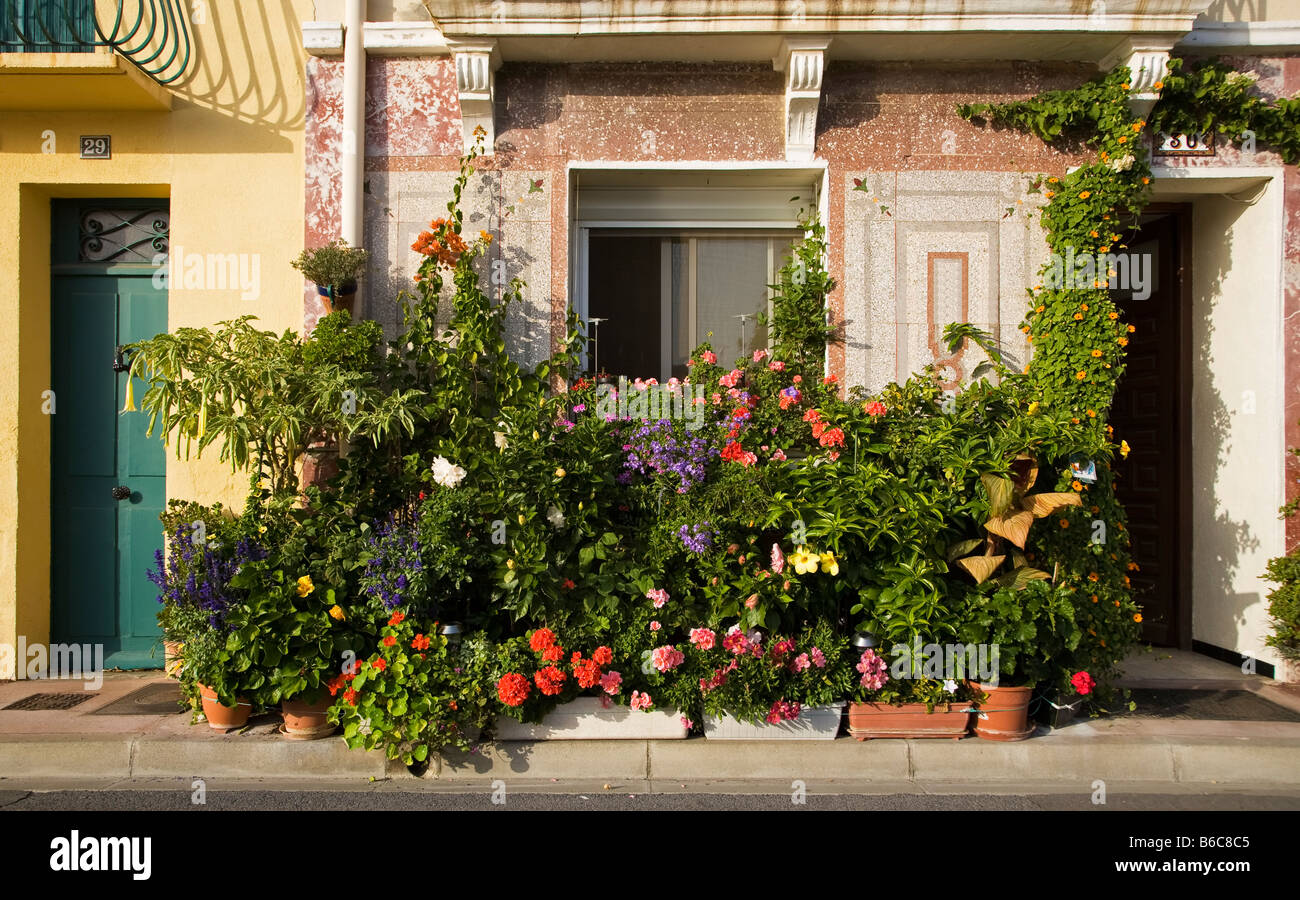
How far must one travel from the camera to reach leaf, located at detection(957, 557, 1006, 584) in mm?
5176

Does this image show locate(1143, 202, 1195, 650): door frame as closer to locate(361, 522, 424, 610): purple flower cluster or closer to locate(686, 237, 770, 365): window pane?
locate(686, 237, 770, 365): window pane

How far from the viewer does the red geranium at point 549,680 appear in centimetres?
479

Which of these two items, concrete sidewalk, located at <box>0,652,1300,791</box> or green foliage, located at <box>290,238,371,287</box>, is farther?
green foliage, located at <box>290,238,371,287</box>

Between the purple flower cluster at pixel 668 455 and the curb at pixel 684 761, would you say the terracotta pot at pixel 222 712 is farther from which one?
the purple flower cluster at pixel 668 455

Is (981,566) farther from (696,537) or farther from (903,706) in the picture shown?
(696,537)

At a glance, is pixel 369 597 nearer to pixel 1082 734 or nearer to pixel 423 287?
pixel 423 287

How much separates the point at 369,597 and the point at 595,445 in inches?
61.4

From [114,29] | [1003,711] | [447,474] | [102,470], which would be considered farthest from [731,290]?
[102,470]

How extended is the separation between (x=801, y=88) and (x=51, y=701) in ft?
21.2

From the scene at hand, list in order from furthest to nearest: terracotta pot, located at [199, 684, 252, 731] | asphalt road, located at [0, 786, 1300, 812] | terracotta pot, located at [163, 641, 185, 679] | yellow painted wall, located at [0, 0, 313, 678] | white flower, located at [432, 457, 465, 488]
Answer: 1. yellow painted wall, located at [0, 0, 313, 678]
2. terracotta pot, located at [163, 641, 185, 679]
3. white flower, located at [432, 457, 465, 488]
4. terracotta pot, located at [199, 684, 252, 731]
5. asphalt road, located at [0, 786, 1300, 812]

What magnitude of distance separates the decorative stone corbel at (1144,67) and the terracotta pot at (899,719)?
426 centimetres

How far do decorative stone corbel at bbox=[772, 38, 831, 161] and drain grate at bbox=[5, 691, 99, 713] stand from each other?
604 centimetres

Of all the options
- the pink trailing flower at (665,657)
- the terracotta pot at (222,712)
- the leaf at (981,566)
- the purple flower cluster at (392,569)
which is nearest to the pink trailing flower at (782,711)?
the pink trailing flower at (665,657)

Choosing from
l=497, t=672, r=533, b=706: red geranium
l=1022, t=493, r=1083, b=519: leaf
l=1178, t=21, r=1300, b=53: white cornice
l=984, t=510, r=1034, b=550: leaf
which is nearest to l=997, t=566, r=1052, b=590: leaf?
l=984, t=510, r=1034, b=550: leaf
